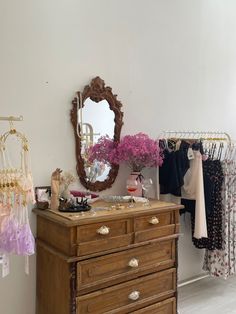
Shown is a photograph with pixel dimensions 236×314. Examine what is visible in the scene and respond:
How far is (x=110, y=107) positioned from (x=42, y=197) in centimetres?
92

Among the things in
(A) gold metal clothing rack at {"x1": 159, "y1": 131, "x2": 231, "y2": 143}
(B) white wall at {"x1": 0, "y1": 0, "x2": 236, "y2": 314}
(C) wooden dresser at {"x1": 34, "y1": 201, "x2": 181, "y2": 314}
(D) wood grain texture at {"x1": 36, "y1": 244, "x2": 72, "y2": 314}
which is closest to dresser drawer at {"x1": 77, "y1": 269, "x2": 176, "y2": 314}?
(C) wooden dresser at {"x1": 34, "y1": 201, "x2": 181, "y2": 314}

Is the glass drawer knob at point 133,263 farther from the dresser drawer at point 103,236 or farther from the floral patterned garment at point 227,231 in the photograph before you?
the floral patterned garment at point 227,231

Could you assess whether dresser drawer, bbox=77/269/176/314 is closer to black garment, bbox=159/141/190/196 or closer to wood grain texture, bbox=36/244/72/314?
wood grain texture, bbox=36/244/72/314

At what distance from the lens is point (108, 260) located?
2.23 m

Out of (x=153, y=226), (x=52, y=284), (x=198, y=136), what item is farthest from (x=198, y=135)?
(x=52, y=284)

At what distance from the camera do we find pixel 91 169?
2756 millimetres

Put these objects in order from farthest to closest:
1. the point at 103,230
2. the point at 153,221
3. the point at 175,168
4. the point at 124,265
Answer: the point at 175,168 < the point at 153,221 < the point at 124,265 < the point at 103,230

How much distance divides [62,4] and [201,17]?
1615 millimetres

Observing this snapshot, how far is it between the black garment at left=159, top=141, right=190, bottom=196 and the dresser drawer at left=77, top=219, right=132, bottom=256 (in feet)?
2.61

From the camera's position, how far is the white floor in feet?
9.71

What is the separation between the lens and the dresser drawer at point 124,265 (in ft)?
7.02

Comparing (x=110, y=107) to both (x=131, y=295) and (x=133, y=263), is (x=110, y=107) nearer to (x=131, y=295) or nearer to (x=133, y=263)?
(x=133, y=263)

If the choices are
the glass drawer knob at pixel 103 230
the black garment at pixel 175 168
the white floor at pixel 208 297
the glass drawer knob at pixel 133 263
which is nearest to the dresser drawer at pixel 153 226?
the glass drawer knob at pixel 133 263

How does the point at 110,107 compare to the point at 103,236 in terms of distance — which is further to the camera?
the point at 110,107
